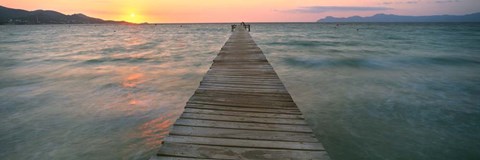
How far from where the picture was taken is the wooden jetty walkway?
3391mm

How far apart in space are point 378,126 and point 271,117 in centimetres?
436

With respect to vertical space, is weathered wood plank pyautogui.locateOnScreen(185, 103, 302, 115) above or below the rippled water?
above

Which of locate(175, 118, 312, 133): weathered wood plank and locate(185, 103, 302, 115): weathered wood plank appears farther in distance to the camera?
locate(185, 103, 302, 115): weathered wood plank

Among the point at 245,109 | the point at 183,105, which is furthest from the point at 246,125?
the point at 183,105

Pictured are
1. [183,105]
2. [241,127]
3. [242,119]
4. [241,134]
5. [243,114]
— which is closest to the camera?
[241,134]

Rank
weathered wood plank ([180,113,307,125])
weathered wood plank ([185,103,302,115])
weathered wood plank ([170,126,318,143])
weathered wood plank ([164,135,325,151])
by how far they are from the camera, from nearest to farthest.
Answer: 1. weathered wood plank ([164,135,325,151])
2. weathered wood plank ([170,126,318,143])
3. weathered wood plank ([180,113,307,125])
4. weathered wood plank ([185,103,302,115])

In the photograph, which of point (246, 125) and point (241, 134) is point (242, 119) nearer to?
point (246, 125)

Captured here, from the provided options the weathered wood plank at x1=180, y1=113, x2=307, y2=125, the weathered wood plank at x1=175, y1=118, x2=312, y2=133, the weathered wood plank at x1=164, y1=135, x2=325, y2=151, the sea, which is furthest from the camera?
the sea

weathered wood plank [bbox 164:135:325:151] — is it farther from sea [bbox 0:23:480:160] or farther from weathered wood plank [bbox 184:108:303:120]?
sea [bbox 0:23:480:160]

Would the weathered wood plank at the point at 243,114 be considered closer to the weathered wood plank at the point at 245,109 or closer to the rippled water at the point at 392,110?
the weathered wood plank at the point at 245,109

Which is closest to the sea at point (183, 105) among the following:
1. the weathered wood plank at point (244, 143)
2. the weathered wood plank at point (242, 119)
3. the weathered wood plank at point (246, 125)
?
the weathered wood plank at point (242, 119)

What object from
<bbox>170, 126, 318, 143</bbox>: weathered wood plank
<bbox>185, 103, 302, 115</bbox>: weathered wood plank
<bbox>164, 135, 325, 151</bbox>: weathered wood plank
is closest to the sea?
<bbox>185, 103, 302, 115</bbox>: weathered wood plank

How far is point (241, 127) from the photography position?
415 cm

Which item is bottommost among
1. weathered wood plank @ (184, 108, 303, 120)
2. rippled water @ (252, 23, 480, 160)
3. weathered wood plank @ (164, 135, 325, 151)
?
rippled water @ (252, 23, 480, 160)
